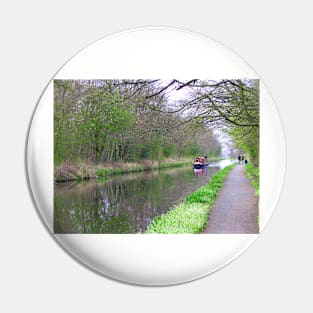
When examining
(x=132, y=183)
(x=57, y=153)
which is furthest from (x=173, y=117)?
(x=57, y=153)

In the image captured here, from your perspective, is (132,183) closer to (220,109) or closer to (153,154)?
(153,154)

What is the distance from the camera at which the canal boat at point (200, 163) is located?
536 cm

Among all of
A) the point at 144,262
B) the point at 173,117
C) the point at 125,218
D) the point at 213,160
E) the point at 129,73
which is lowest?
the point at 144,262

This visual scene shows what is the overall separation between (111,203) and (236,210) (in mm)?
1120

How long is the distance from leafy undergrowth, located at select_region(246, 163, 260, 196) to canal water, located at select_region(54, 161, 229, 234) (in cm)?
64

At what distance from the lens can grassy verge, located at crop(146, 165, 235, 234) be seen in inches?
209

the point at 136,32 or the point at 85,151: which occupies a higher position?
the point at 136,32

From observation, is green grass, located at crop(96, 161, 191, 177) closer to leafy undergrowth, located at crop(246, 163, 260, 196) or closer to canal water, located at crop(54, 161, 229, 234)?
canal water, located at crop(54, 161, 229, 234)

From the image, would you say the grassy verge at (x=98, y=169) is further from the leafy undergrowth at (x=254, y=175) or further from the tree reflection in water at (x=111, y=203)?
the leafy undergrowth at (x=254, y=175)

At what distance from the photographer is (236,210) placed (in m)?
5.33

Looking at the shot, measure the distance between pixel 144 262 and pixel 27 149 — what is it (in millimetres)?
1454

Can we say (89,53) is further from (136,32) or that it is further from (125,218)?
(125,218)

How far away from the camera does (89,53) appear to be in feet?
17.3

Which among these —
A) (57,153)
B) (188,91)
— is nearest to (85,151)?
(57,153)
